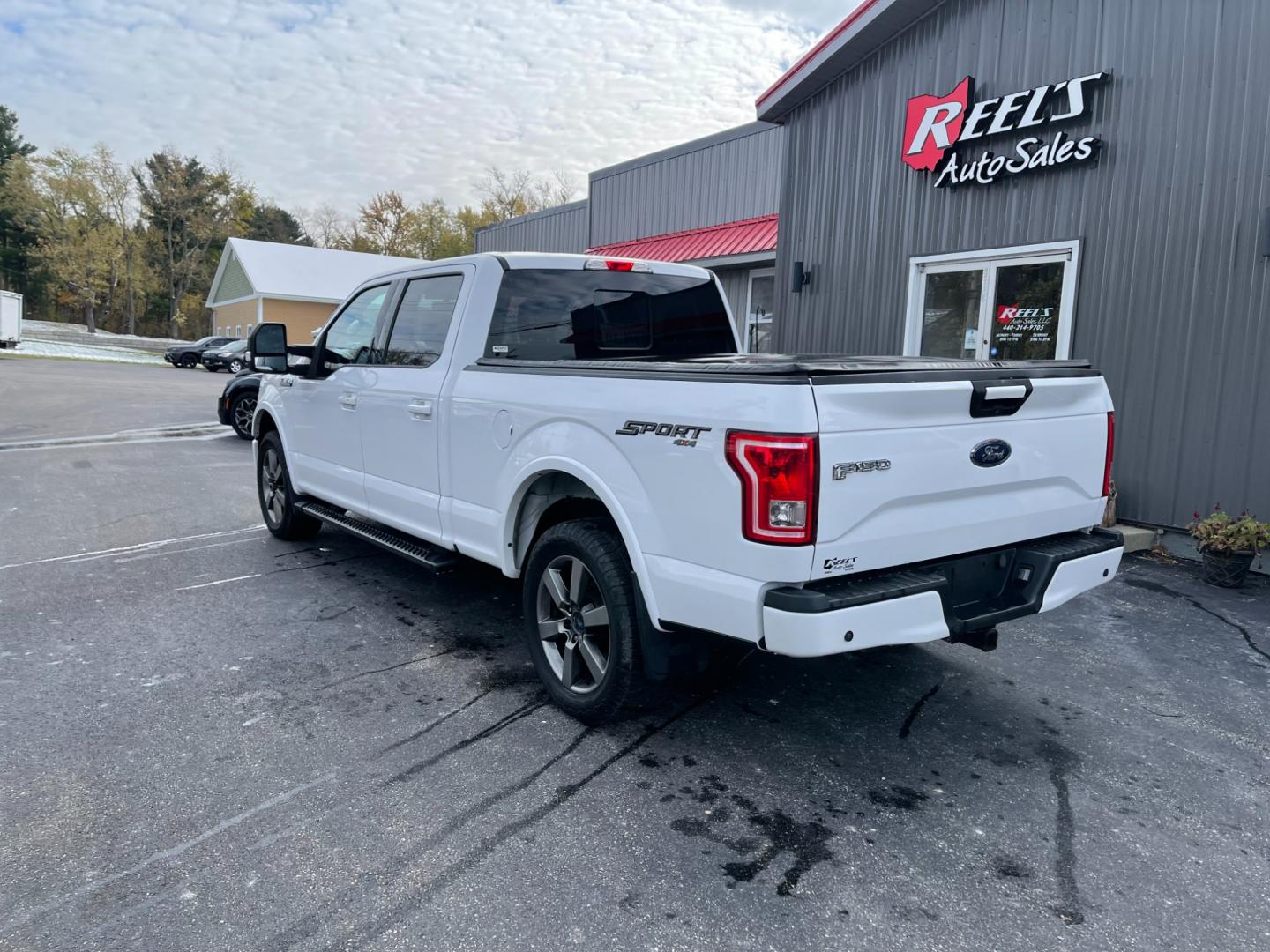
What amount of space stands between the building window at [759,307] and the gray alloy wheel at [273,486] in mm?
7625

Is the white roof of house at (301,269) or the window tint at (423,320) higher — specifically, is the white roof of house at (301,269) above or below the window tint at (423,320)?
above

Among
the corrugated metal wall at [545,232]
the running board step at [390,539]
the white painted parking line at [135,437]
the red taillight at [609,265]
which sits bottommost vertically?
the white painted parking line at [135,437]

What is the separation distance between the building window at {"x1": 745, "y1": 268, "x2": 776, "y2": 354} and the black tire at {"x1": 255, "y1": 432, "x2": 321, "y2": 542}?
7.62m

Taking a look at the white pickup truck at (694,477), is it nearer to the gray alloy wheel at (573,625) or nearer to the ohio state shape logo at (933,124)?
the gray alloy wheel at (573,625)

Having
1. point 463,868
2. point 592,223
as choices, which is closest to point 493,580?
point 463,868

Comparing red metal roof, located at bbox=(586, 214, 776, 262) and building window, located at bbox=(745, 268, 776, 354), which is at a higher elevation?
red metal roof, located at bbox=(586, 214, 776, 262)

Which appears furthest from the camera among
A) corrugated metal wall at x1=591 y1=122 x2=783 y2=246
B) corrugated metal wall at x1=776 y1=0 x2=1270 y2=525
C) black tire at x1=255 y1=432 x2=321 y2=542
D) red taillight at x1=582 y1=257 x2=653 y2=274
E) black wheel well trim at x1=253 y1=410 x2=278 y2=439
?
corrugated metal wall at x1=591 y1=122 x2=783 y2=246

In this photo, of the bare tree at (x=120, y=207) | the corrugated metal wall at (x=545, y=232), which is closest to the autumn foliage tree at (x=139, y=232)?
the bare tree at (x=120, y=207)

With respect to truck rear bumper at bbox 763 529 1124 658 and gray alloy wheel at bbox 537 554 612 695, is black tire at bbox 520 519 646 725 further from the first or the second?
truck rear bumper at bbox 763 529 1124 658

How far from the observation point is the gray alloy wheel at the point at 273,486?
266 inches

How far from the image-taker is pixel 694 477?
2.99m

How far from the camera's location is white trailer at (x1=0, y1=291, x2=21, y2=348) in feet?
132

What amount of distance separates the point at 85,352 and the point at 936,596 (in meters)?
50.6

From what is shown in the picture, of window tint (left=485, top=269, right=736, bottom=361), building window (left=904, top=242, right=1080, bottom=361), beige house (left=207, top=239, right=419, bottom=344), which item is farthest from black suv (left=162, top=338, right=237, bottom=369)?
window tint (left=485, top=269, right=736, bottom=361)
